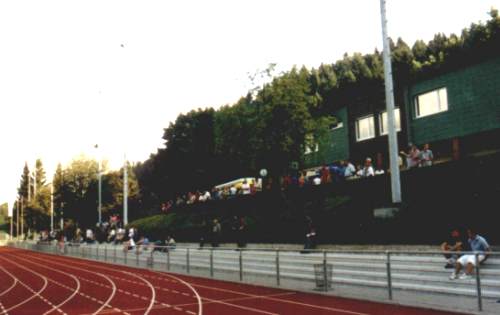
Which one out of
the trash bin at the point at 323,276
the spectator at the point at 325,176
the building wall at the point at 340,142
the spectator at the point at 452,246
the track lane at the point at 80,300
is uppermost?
the building wall at the point at 340,142

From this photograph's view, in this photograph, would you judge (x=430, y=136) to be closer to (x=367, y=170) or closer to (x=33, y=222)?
(x=367, y=170)

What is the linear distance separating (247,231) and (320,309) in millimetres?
13048

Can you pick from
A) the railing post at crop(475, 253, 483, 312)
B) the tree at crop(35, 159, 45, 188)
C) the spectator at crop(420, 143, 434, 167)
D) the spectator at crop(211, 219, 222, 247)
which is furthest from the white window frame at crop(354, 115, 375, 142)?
the tree at crop(35, 159, 45, 188)

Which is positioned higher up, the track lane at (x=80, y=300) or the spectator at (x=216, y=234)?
the spectator at (x=216, y=234)

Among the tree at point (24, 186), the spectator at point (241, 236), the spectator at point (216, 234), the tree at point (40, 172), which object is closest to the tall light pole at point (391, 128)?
the spectator at point (241, 236)

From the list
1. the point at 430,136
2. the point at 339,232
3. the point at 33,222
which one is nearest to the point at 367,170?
the point at 339,232

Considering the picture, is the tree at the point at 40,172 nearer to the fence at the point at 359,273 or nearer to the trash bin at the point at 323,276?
the fence at the point at 359,273

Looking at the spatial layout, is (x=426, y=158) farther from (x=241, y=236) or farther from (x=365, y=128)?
(x=365, y=128)

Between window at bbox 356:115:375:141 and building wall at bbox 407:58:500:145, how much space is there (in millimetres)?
4271

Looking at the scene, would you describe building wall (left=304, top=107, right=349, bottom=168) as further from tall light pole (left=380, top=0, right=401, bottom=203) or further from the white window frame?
tall light pole (left=380, top=0, right=401, bottom=203)

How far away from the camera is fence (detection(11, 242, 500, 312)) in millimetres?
11055

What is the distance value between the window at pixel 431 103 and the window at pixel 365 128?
3.99 metres

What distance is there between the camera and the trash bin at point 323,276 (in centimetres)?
1482

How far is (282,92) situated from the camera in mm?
26562
